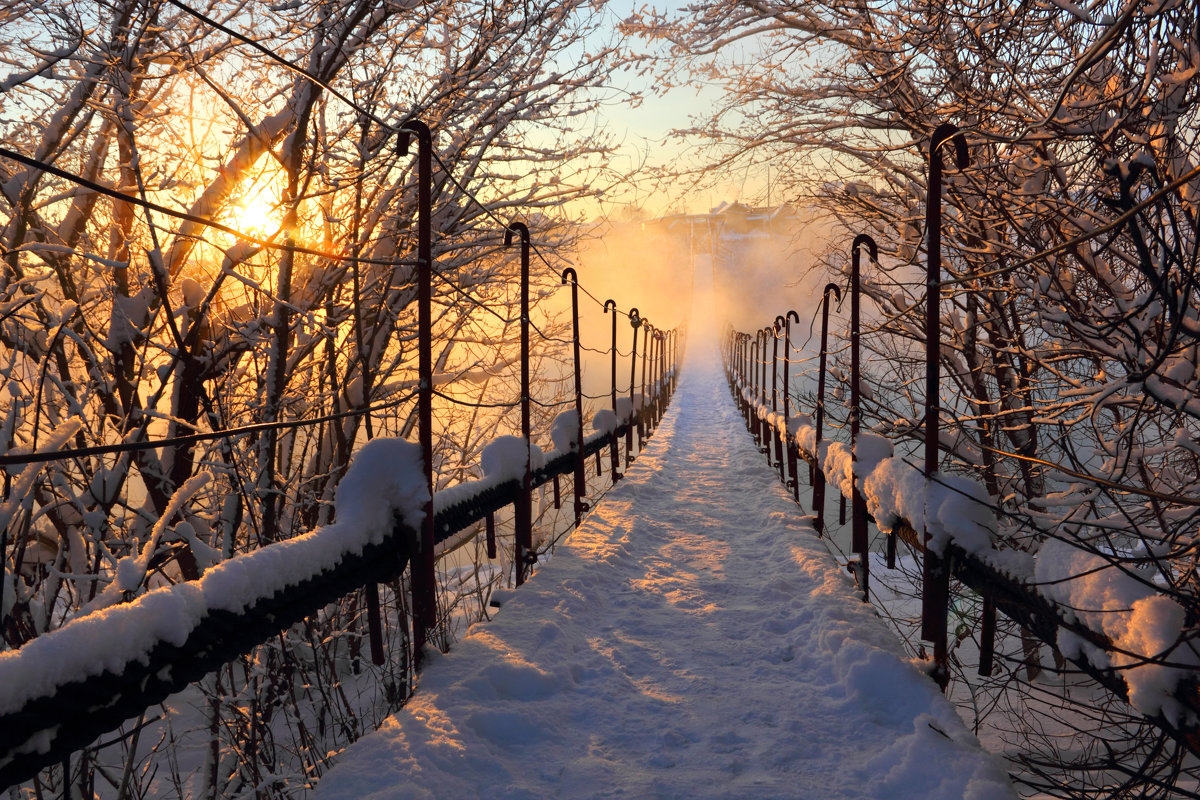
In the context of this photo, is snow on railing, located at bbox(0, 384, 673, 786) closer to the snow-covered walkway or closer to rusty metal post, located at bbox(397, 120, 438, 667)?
rusty metal post, located at bbox(397, 120, 438, 667)

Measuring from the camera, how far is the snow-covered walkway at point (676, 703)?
225cm

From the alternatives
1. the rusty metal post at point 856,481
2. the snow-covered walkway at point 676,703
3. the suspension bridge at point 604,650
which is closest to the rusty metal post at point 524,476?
the suspension bridge at point 604,650

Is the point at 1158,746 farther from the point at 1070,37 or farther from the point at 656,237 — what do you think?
the point at 656,237

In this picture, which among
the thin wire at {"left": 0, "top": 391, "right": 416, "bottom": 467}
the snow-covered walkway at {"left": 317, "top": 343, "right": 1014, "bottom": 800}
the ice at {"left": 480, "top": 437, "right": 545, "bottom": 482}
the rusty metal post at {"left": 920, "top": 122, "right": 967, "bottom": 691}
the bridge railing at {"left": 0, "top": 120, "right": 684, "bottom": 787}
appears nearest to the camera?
the thin wire at {"left": 0, "top": 391, "right": 416, "bottom": 467}

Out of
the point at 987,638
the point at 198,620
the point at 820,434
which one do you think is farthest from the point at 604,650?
the point at 820,434

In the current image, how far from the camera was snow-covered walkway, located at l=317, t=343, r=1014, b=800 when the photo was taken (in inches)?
88.4

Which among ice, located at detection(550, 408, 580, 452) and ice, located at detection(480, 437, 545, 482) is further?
ice, located at detection(550, 408, 580, 452)

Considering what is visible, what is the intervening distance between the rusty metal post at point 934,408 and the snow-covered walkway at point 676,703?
0.59 ft

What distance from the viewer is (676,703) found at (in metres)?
2.87

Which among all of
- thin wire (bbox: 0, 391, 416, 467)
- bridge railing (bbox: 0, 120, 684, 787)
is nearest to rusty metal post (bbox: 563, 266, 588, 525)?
bridge railing (bbox: 0, 120, 684, 787)

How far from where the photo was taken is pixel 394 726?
247 cm

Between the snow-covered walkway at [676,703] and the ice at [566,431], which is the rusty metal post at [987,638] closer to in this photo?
the snow-covered walkway at [676,703]

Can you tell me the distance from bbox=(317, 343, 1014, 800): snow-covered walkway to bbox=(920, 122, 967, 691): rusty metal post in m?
0.18

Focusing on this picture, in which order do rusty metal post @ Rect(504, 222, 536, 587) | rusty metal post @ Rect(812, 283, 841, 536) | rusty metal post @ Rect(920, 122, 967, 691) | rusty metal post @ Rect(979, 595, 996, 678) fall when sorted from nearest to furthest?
rusty metal post @ Rect(979, 595, 996, 678), rusty metal post @ Rect(920, 122, 967, 691), rusty metal post @ Rect(504, 222, 536, 587), rusty metal post @ Rect(812, 283, 841, 536)
